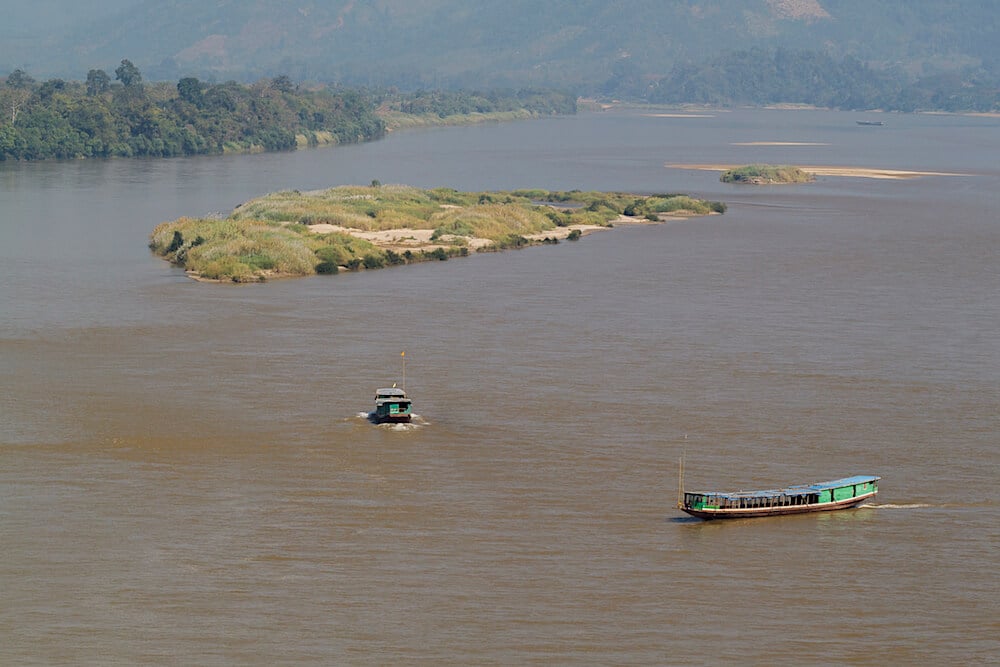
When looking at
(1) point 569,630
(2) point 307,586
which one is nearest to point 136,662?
(2) point 307,586

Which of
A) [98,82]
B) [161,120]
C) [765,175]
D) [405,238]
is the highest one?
[98,82]

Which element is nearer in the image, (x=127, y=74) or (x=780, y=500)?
(x=780, y=500)

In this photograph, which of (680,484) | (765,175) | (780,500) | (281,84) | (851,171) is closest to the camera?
(780,500)

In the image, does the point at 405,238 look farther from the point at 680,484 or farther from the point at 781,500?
the point at 781,500

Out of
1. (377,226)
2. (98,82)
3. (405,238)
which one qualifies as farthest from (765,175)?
(98,82)

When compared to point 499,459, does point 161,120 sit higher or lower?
higher

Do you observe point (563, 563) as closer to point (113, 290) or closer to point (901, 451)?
point (901, 451)

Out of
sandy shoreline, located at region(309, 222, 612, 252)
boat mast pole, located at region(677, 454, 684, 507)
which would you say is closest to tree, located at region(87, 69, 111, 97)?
sandy shoreline, located at region(309, 222, 612, 252)
